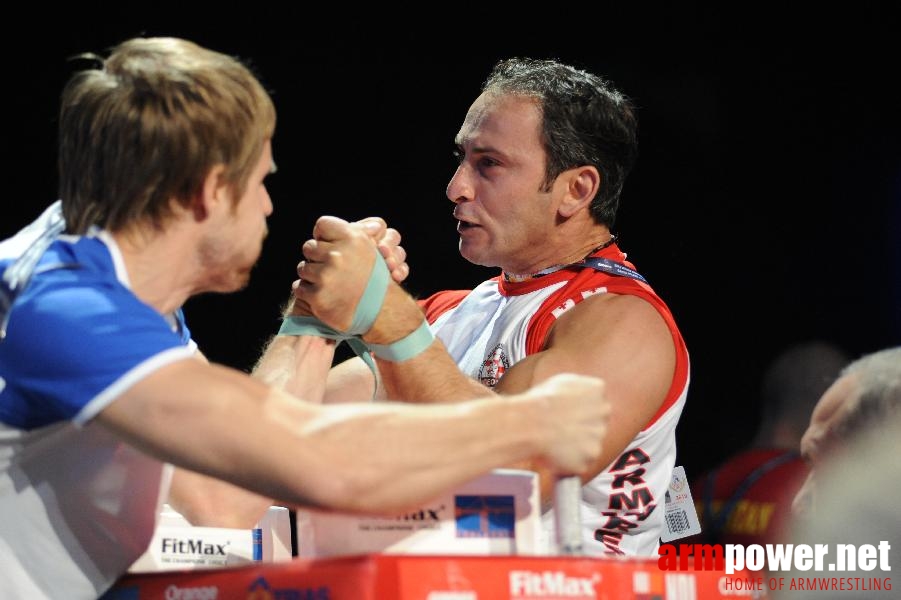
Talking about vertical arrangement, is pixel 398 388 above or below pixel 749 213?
below

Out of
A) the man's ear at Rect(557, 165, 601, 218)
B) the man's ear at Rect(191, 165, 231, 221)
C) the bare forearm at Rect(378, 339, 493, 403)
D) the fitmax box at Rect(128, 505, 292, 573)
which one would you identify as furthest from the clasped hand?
the man's ear at Rect(557, 165, 601, 218)

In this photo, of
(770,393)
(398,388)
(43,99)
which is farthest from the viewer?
(770,393)

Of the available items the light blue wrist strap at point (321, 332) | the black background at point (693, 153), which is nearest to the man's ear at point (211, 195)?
the light blue wrist strap at point (321, 332)

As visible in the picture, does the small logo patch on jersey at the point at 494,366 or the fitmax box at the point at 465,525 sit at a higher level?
the small logo patch on jersey at the point at 494,366

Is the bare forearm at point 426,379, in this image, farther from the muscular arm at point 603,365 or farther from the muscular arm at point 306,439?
the muscular arm at point 306,439

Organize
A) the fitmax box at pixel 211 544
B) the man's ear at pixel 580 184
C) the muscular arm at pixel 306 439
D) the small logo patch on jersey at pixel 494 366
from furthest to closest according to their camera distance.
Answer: the man's ear at pixel 580 184 < the small logo patch on jersey at pixel 494 366 < the fitmax box at pixel 211 544 < the muscular arm at pixel 306 439

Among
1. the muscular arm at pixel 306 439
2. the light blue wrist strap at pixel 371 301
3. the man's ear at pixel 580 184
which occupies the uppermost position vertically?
the man's ear at pixel 580 184

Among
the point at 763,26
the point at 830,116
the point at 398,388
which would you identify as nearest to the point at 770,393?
the point at 830,116

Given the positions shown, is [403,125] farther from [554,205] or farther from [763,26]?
[554,205]

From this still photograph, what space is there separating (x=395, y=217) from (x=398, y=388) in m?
2.30

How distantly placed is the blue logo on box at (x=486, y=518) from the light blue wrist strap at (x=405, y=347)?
0.55 metres

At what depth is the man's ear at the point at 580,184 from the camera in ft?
7.84

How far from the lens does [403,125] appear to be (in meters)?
4.14

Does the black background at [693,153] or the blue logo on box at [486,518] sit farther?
the black background at [693,153]
